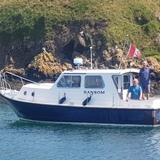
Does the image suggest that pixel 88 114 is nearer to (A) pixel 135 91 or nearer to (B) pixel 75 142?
(A) pixel 135 91

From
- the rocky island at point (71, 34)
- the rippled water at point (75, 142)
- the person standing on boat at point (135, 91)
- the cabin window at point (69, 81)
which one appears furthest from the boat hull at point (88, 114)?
the rocky island at point (71, 34)

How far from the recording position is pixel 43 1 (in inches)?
2270

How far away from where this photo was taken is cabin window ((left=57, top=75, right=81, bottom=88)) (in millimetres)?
32156

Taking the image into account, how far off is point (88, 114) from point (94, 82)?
5.02 ft

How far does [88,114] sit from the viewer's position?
32.1 meters

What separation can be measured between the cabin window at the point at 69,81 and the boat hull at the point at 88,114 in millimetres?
1008

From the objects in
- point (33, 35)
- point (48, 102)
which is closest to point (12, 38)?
point (33, 35)

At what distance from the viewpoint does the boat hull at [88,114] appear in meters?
31.4

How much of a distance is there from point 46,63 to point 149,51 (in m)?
8.13

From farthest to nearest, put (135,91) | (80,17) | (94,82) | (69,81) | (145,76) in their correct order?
(80,17) → (69,81) → (94,82) → (145,76) → (135,91)

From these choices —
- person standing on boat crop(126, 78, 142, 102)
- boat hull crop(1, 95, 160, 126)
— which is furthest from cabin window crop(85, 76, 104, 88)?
person standing on boat crop(126, 78, 142, 102)

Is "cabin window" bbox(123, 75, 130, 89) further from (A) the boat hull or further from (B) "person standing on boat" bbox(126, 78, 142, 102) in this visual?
(A) the boat hull

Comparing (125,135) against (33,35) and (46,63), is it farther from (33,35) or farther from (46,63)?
(33,35)

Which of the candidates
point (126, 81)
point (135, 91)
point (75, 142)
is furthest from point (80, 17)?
point (75, 142)
